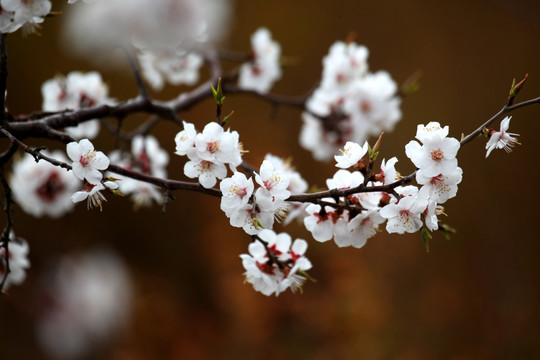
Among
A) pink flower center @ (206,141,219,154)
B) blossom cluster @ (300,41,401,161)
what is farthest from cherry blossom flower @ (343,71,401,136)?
pink flower center @ (206,141,219,154)

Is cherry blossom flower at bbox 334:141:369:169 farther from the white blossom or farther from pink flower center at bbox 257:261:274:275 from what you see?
the white blossom

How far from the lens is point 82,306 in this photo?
2.33m

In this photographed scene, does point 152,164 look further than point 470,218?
No

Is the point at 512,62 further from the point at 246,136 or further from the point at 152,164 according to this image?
the point at 152,164

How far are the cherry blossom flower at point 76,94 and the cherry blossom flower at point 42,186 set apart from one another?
0.12m

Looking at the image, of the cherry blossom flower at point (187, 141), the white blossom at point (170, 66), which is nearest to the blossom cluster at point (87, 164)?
the cherry blossom flower at point (187, 141)

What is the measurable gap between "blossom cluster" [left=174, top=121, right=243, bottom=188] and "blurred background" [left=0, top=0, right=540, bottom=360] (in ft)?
6.13

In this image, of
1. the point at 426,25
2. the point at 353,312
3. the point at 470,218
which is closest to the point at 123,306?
the point at 353,312

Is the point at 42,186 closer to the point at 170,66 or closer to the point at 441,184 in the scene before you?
the point at 170,66

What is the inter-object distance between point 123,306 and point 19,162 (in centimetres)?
163

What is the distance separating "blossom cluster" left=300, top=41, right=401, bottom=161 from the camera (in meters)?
1.41

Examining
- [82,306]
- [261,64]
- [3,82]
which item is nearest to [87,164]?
[3,82]

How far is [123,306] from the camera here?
2.62m

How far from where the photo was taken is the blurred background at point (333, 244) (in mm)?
2504
